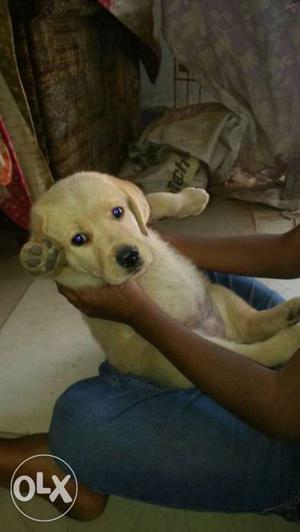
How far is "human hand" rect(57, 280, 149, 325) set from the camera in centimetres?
85

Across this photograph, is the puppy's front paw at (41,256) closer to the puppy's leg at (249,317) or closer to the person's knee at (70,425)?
the person's knee at (70,425)

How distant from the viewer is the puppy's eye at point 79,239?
0.84 m

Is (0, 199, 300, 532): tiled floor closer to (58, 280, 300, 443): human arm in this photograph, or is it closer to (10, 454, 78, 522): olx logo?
(10, 454, 78, 522): olx logo

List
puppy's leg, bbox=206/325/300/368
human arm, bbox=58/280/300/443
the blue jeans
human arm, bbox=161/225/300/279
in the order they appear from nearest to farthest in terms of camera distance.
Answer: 1. human arm, bbox=58/280/300/443
2. the blue jeans
3. puppy's leg, bbox=206/325/300/368
4. human arm, bbox=161/225/300/279

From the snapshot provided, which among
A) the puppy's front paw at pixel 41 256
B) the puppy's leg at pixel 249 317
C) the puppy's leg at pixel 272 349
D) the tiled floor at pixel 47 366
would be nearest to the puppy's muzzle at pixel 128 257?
the puppy's front paw at pixel 41 256

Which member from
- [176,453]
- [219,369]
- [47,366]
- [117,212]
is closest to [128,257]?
[117,212]

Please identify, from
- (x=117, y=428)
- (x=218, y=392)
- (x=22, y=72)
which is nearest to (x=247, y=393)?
(x=218, y=392)

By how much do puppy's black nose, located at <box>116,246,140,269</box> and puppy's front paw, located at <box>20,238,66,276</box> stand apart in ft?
0.36

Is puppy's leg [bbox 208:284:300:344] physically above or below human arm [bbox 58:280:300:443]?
below

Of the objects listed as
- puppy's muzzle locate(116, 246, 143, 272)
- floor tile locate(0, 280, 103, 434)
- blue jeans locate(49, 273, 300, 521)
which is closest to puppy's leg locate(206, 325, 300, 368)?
blue jeans locate(49, 273, 300, 521)

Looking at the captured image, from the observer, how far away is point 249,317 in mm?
1032

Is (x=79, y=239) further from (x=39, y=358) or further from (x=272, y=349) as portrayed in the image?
(x=39, y=358)

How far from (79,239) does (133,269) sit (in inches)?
4.4

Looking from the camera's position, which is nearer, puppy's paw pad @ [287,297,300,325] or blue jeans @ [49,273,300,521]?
blue jeans @ [49,273,300,521]
